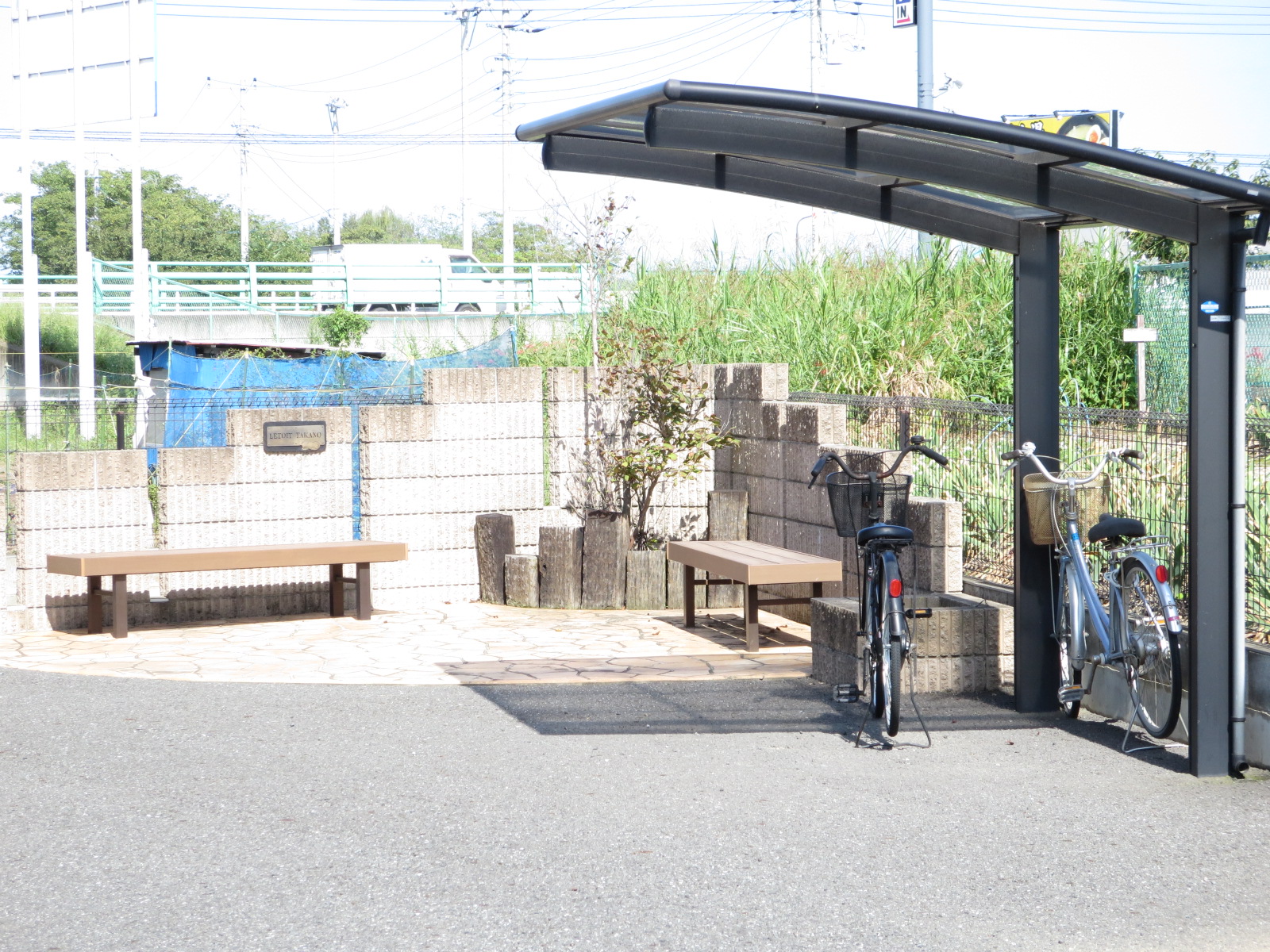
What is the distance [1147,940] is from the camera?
12.9 feet

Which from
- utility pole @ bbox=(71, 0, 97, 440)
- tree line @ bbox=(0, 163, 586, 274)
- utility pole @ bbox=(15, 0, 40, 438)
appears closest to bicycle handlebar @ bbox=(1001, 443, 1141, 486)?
utility pole @ bbox=(15, 0, 40, 438)

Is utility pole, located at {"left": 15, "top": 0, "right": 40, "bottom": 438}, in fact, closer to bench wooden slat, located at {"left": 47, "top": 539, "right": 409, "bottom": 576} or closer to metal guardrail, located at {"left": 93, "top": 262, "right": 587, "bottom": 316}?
metal guardrail, located at {"left": 93, "top": 262, "right": 587, "bottom": 316}

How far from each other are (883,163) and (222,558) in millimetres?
5974

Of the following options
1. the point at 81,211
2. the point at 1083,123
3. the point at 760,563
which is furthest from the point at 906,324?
the point at 81,211

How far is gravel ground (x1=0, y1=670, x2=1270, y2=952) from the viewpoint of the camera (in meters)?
4.03

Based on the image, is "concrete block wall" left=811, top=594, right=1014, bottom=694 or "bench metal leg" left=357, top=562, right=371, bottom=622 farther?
"bench metal leg" left=357, top=562, right=371, bottom=622

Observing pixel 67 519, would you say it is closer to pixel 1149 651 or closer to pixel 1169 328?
pixel 1149 651

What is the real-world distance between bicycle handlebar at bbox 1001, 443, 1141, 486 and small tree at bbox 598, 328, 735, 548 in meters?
4.22

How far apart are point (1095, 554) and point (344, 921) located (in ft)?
15.2

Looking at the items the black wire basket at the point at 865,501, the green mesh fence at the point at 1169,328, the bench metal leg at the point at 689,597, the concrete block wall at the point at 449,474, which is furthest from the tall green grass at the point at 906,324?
the black wire basket at the point at 865,501

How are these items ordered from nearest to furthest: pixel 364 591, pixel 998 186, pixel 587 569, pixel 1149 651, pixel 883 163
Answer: pixel 883 163, pixel 998 186, pixel 1149 651, pixel 364 591, pixel 587 569

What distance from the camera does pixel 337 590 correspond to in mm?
10258

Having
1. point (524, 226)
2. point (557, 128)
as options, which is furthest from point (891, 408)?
point (524, 226)

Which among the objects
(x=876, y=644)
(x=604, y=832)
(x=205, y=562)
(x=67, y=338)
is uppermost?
(x=67, y=338)
